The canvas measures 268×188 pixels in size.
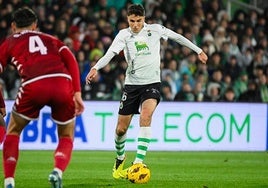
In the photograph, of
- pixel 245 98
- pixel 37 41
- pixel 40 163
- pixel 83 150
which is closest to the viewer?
pixel 37 41

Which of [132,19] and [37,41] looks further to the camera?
[132,19]

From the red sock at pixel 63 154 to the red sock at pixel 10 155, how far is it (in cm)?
43

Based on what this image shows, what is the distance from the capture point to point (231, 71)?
838 inches

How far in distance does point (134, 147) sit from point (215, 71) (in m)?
3.70

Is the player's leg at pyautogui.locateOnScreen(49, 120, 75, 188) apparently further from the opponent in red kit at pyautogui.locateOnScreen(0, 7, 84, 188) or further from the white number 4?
the white number 4

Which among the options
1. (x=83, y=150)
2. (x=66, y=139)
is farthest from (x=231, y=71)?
(x=66, y=139)

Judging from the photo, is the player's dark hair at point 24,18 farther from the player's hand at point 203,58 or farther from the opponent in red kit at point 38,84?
the player's hand at point 203,58

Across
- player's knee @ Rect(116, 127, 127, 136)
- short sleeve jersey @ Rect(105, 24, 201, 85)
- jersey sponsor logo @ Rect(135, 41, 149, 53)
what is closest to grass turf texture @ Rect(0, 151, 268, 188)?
player's knee @ Rect(116, 127, 127, 136)

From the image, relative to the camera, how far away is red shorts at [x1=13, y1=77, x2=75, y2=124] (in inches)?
341

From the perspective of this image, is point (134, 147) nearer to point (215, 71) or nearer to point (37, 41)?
point (215, 71)

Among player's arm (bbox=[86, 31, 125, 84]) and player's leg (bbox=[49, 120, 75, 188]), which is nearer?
player's leg (bbox=[49, 120, 75, 188])

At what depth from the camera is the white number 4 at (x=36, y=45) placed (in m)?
8.77

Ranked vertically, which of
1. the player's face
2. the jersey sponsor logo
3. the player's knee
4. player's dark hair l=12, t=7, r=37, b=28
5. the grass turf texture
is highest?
the player's face

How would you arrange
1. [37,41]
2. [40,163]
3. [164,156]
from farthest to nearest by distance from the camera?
[164,156]
[40,163]
[37,41]
